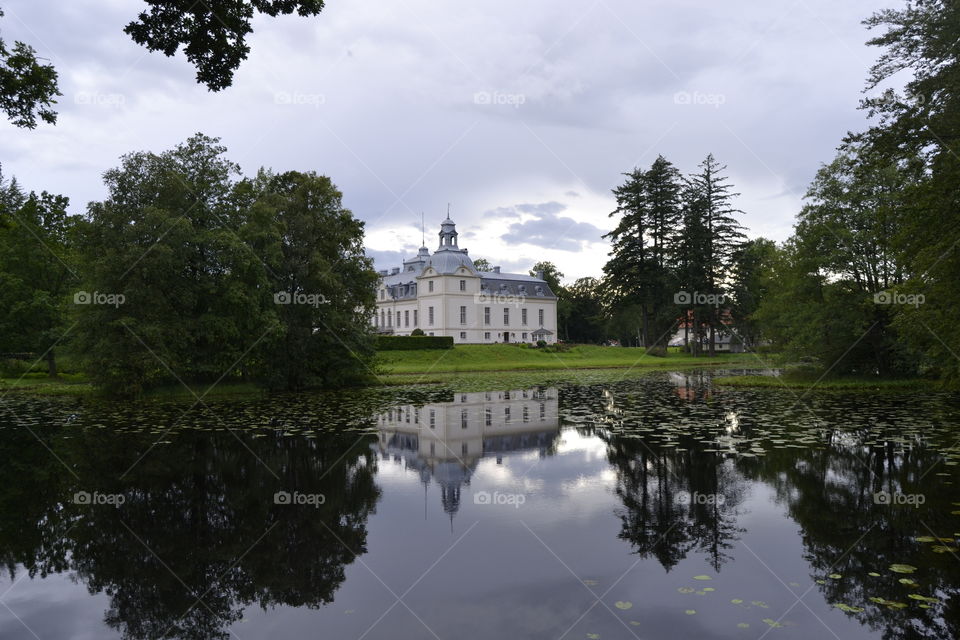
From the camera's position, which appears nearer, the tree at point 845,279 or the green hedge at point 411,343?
the tree at point 845,279

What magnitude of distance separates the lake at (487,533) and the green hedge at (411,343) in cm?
3448

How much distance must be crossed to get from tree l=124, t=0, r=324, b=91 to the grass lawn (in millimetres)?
33227

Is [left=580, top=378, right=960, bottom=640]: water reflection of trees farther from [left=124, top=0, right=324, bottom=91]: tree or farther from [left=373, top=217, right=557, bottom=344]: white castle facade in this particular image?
[left=373, top=217, right=557, bottom=344]: white castle facade

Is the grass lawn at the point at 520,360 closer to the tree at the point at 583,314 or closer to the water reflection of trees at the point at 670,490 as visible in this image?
the water reflection of trees at the point at 670,490

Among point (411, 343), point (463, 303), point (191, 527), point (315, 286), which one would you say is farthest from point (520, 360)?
point (191, 527)

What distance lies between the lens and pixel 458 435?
1414 centimetres

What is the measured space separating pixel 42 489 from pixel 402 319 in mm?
67742

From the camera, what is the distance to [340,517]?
7.63 meters

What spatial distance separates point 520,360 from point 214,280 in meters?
30.0

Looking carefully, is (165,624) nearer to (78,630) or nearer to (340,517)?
(78,630)

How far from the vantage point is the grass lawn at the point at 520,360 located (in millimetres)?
46291

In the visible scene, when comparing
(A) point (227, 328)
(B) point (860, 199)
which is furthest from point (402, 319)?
(B) point (860, 199)

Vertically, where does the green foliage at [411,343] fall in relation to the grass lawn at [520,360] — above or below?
above

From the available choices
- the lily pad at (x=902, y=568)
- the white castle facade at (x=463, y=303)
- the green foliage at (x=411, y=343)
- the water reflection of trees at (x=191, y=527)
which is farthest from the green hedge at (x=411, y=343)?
the lily pad at (x=902, y=568)
